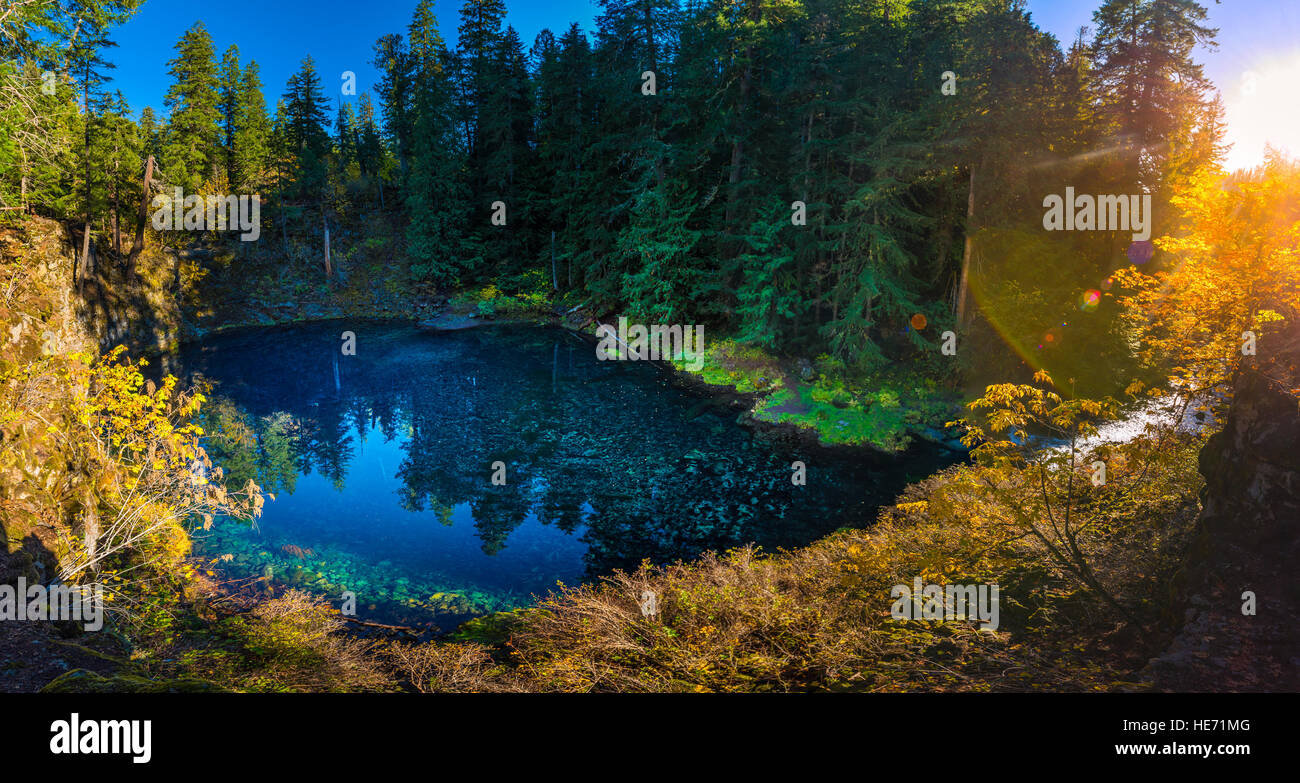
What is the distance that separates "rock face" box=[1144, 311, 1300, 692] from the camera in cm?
634

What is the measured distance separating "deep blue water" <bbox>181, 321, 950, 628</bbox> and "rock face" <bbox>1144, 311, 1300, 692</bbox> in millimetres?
7816

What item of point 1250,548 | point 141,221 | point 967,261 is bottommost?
point 1250,548

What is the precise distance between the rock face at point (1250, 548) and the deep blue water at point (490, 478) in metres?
7.82

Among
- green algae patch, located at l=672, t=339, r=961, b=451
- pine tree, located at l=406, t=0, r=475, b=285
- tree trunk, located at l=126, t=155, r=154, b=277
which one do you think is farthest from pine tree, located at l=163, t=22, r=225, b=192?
green algae patch, located at l=672, t=339, r=961, b=451

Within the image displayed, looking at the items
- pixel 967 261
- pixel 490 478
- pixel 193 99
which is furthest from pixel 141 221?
pixel 967 261

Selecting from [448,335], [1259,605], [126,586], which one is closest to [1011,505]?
[1259,605]

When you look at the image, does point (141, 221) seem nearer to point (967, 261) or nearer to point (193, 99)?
point (193, 99)

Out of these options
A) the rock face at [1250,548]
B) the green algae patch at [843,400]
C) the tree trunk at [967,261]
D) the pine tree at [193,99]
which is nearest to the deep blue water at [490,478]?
the green algae patch at [843,400]

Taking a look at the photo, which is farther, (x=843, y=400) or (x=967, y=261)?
(x=843, y=400)

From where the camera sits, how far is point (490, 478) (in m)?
18.5

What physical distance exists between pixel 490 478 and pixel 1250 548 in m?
17.1

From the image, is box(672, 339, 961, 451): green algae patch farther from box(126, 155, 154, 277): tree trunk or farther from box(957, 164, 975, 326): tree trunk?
box(126, 155, 154, 277): tree trunk
